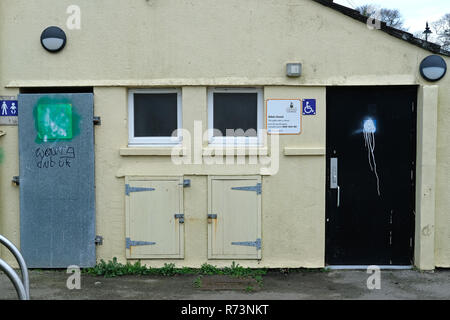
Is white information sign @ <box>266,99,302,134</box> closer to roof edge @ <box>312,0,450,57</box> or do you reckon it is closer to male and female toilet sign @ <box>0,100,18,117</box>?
roof edge @ <box>312,0,450,57</box>

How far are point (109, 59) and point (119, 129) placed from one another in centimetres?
91

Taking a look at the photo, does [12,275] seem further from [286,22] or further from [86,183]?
[286,22]

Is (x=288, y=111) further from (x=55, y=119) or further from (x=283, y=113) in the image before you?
(x=55, y=119)

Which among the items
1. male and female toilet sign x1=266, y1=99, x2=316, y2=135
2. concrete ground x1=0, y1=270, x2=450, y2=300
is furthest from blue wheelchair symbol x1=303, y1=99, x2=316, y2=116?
concrete ground x1=0, y1=270, x2=450, y2=300

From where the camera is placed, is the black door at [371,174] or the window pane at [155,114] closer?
the black door at [371,174]

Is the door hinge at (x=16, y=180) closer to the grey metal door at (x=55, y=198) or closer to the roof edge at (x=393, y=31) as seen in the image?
the grey metal door at (x=55, y=198)

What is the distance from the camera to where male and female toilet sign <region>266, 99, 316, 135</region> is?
6426 mm

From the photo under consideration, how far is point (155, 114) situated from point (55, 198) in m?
1.70

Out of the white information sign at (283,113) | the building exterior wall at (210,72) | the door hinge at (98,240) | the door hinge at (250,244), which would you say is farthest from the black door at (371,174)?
the door hinge at (98,240)

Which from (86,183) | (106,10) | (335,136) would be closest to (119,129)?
(86,183)

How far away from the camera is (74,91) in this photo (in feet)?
22.0

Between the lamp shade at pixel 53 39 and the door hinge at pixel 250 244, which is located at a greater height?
the lamp shade at pixel 53 39

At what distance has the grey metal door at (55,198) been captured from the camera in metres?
6.47

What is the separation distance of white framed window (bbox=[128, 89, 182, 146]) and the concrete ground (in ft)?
5.89
